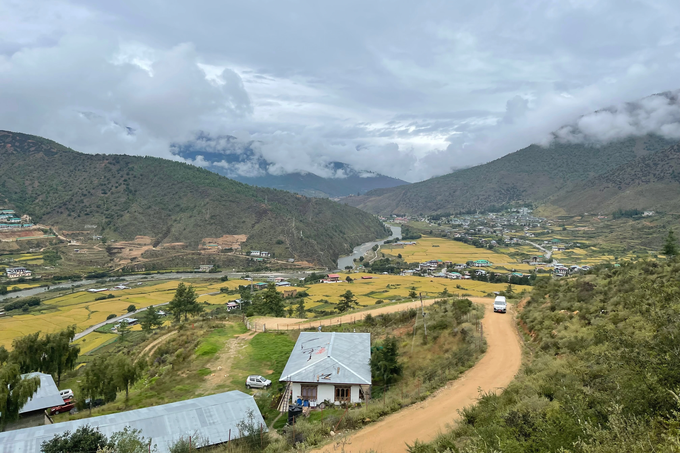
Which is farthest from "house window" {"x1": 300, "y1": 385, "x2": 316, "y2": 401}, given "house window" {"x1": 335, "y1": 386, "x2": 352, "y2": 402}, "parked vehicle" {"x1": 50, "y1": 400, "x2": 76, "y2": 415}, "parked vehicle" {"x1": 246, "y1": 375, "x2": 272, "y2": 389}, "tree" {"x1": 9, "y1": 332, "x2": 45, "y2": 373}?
"tree" {"x1": 9, "y1": 332, "x2": 45, "y2": 373}

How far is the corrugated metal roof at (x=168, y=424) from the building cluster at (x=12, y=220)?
396 ft

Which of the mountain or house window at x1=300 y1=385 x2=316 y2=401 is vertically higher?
the mountain

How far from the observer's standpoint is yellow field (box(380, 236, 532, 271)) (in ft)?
274

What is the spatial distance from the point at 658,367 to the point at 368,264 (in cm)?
8761

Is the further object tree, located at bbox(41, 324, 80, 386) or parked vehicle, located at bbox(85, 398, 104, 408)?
tree, located at bbox(41, 324, 80, 386)

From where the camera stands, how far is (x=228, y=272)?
9181cm

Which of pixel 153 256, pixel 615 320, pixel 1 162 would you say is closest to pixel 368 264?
pixel 153 256

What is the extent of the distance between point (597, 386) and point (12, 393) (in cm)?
2019

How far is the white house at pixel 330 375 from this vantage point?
663 inches

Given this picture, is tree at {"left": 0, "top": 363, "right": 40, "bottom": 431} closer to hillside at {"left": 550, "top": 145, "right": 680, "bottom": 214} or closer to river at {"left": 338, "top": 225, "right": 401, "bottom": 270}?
river at {"left": 338, "top": 225, "right": 401, "bottom": 270}

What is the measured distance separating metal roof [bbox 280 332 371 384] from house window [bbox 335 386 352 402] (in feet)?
1.54

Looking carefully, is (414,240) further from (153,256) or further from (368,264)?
(153,256)

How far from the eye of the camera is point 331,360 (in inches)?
710

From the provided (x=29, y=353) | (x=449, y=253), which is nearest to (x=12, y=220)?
(x=29, y=353)
